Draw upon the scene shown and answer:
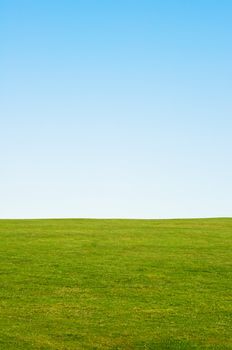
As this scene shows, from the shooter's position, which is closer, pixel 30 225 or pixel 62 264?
pixel 62 264

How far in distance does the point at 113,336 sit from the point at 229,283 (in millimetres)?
11419

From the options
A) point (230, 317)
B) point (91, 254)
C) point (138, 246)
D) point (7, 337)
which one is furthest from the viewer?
point (138, 246)

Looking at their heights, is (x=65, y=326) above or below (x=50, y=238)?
below

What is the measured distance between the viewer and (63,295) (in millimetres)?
32750

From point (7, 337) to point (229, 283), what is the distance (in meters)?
14.9

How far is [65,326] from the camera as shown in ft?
91.9

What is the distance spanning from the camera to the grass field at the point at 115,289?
2689cm

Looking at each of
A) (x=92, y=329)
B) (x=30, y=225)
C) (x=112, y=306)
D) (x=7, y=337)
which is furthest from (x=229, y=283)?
(x=30, y=225)

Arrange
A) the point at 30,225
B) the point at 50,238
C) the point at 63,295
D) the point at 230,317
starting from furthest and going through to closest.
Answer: the point at 30,225, the point at 50,238, the point at 63,295, the point at 230,317

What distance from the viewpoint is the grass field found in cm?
2689

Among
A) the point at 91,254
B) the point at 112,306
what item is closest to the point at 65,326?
the point at 112,306

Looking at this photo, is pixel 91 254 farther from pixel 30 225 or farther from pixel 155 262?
pixel 30 225

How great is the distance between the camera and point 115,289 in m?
33.8

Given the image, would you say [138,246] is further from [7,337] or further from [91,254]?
[7,337]
